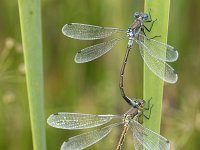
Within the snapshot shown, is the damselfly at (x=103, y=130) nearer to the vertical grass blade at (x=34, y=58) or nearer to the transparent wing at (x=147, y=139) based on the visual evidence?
the transparent wing at (x=147, y=139)

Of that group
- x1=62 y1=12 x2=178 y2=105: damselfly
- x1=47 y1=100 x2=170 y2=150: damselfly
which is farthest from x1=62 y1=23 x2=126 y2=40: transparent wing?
x1=47 y1=100 x2=170 y2=150: damselfly

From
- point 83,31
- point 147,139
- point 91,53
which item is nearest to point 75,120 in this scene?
point 91,53

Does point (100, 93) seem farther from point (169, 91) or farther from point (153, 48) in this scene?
point (153, 48)

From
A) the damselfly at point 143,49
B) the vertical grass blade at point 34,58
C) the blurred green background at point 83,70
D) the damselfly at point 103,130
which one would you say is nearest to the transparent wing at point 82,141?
the damselfly at point 103,130

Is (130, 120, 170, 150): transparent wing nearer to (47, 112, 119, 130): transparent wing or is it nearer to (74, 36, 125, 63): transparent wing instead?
(47, 112, 119, 130): transparent wing

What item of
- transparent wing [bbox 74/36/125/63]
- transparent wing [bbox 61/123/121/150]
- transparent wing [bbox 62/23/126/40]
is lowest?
transparent wing [bbox 61/123/121/150]

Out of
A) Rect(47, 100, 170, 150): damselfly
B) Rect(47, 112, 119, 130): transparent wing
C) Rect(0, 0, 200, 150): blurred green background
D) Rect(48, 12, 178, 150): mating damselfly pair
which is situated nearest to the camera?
Rect(48, 12, 178, 150): mating damselfly pair

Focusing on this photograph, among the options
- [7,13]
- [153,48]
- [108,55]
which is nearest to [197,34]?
[108,55]
